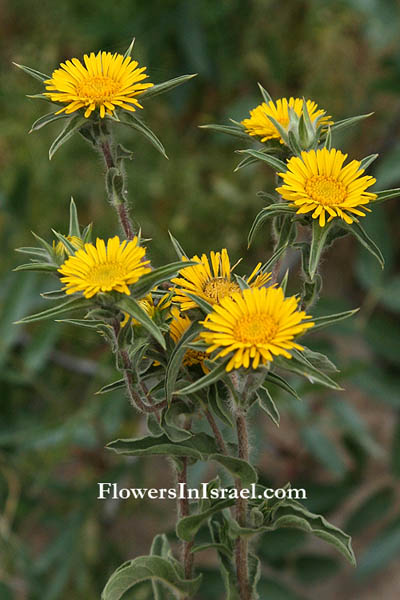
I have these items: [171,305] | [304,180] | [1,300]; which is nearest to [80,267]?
[171,305]

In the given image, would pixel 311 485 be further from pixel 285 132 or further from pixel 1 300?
pixel 285 132

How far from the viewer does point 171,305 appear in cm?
68

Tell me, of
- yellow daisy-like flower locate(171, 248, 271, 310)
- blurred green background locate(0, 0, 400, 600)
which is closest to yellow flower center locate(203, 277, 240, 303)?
yellow daisy-like flower locate(171, 248, 271, 310)

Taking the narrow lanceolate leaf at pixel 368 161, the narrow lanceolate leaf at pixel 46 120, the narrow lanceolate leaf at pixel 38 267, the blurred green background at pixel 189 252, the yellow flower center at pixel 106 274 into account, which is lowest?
the yellow flower center at pixel 106 274

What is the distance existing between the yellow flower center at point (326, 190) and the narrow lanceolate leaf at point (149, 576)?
0.38 metres

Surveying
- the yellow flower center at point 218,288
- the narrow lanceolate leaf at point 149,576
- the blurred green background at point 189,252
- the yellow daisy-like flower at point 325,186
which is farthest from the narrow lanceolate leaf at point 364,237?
the blurred green background at point 189,252

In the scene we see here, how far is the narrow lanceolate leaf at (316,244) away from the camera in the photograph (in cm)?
64

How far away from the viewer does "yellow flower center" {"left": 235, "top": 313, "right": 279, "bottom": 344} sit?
576 mm

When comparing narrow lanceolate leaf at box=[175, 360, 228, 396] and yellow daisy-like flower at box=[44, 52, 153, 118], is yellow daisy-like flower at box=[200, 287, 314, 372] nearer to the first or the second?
narrow lanceolate leaf at box=[175, 360, 228, 396]

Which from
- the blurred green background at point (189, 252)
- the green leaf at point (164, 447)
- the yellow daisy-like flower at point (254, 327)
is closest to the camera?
the yellow daisy-like flower at point (254, 327)

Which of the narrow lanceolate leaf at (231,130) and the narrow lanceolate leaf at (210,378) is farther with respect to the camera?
the narrow lanceolate leaf at (231,130)

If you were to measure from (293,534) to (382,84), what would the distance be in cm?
100

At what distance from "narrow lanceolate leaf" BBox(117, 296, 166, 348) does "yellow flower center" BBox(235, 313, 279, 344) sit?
0.06 metres

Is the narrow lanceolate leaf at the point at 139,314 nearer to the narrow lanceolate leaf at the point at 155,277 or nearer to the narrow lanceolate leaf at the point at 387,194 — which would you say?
the narrow lanceolate leaf at the point at 155,277
